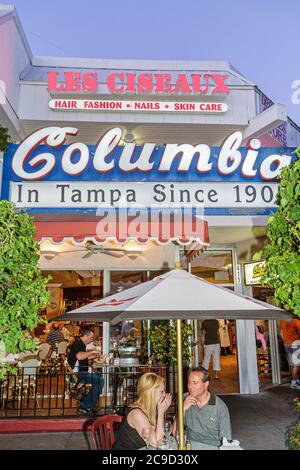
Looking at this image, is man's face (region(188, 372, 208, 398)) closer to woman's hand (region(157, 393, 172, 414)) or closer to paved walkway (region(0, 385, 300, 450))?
woman's hand (region(157, 393, 172, 414))

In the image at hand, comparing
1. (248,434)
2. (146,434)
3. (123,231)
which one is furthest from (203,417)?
(123,231)

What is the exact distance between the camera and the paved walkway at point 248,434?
233 inches

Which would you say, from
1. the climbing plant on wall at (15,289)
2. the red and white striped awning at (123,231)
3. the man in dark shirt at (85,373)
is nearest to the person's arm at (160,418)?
the climbing plant on wall at (15,289)

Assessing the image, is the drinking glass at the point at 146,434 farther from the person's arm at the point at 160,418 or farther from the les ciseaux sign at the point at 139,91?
the les ciseaux sign at the point at 139,91

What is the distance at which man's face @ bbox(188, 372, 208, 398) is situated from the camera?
408 centimetres

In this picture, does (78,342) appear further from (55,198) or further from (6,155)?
(6,155)

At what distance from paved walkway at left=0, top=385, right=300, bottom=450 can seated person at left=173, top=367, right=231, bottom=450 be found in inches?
84.9

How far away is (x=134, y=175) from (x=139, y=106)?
4435 millimetres

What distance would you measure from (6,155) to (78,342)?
385cm

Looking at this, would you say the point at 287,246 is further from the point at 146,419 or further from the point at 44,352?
the point at 44,352

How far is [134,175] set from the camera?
8070mm

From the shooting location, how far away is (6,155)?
789cm

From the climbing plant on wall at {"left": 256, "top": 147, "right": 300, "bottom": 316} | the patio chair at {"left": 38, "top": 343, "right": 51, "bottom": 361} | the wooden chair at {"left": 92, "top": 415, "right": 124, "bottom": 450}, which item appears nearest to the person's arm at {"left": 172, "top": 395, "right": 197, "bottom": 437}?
the wooden chair at {"left": 92, "top": 415, "right": 124, "bottom": 450}

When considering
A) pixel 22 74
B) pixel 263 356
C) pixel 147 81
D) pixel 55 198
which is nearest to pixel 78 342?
pixel 55 198
